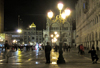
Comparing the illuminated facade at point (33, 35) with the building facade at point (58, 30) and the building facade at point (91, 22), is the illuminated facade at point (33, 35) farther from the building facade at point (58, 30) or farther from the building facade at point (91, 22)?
the building facade at point (91, 22)

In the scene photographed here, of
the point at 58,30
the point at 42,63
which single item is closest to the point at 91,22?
the point at 42,63

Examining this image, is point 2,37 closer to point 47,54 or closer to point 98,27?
point 98,27

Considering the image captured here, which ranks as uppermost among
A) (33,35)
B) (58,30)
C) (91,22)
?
(58,30)

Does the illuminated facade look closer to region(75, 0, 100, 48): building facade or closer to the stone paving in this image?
region(75, 0, 100, 48): building facade

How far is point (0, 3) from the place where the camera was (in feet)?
289

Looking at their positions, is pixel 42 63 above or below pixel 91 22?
below

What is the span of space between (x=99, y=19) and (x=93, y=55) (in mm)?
26934

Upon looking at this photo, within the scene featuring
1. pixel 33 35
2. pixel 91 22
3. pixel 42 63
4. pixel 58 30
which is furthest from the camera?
pixel 33 35

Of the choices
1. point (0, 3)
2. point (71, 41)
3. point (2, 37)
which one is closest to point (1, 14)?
point (0, 3)

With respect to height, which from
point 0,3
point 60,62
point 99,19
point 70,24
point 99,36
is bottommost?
point 60,62

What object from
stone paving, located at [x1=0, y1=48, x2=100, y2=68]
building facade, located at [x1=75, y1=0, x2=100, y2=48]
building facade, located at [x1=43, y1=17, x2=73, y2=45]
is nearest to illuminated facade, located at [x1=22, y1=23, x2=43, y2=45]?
building facade, located at [x1=43, y1=17, x2=73, y2=45]

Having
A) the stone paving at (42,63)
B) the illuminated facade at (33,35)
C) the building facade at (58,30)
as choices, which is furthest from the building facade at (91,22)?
the illuminated facade at (33,35)

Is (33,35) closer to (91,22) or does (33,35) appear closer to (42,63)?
(91,22)

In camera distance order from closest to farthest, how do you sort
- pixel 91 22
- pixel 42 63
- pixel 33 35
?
pixel 42 63, pixel 91 22, pixel 33 35
